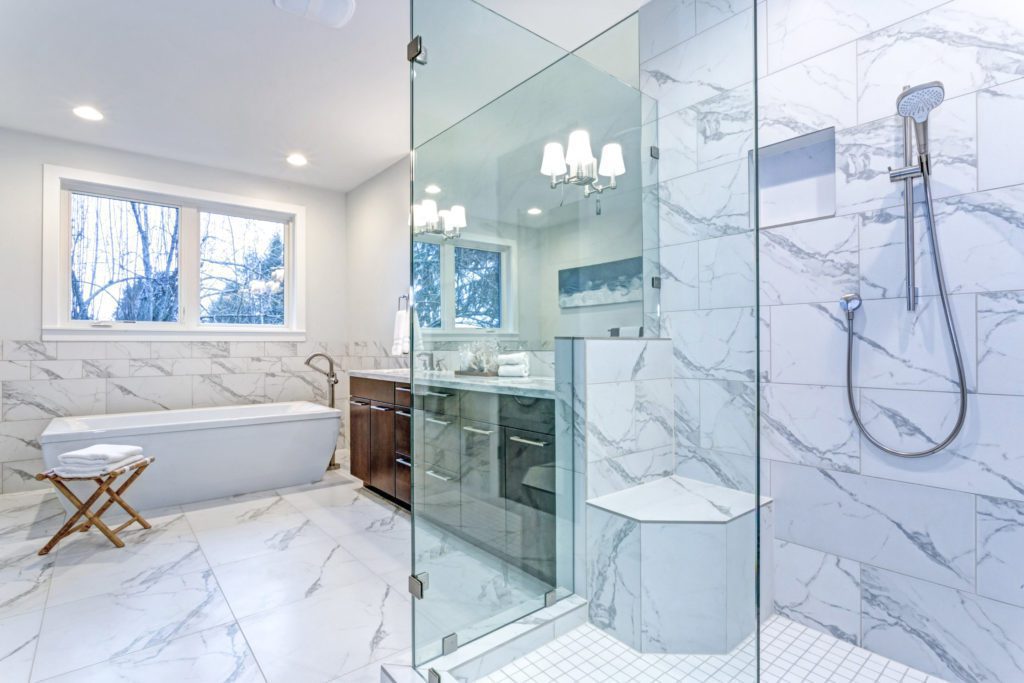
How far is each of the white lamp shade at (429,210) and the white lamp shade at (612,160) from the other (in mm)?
621

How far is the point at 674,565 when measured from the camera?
1604mm

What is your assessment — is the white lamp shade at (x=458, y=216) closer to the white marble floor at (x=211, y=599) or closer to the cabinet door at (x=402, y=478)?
the white marble floor at (x=211, y=599)

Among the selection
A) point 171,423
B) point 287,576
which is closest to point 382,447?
point 287,576

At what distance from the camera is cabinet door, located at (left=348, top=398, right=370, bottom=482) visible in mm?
3668

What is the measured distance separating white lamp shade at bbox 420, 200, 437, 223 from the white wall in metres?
2.42

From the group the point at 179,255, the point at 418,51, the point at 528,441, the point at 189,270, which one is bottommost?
the point at 528,441

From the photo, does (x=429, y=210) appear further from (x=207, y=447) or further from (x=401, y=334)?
(x=207, y=447)

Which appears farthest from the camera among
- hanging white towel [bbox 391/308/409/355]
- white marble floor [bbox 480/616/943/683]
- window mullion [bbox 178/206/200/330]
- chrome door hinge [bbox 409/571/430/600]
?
window mullion [bbox 178/206/200/330]

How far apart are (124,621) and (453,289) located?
1.83 meters

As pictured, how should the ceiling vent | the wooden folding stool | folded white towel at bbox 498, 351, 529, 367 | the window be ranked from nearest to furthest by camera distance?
the window → folded white towel at bbox 498, 351, 529, 367 → the ceiling vent → the wooden folding stool

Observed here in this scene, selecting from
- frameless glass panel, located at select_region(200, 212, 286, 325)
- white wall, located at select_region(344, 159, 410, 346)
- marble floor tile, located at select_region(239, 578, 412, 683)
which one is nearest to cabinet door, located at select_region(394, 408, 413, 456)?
marble floor tile, located at select_region(239, 578, 412, 683)

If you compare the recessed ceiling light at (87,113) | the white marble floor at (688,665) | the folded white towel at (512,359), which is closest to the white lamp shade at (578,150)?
the folded white towel at (512,359)

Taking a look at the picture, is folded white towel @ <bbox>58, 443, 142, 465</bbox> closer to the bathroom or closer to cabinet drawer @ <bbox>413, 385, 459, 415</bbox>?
the bathroom

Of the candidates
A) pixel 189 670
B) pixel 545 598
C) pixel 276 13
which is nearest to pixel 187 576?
pixel 189 670
